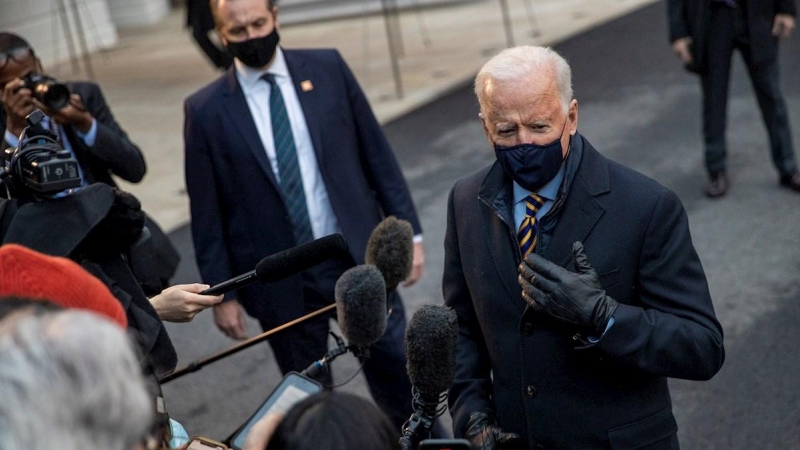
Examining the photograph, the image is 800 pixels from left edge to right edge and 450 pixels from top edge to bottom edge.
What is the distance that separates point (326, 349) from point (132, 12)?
18582 mm

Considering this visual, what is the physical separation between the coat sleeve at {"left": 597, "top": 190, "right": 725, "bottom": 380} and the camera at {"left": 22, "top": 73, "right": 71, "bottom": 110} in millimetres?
2653

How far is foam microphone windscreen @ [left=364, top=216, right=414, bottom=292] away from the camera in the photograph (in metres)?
3.41

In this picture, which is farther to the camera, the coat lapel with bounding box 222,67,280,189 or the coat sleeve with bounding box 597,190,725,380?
the coat lapel with bounding box 222,67,280,189

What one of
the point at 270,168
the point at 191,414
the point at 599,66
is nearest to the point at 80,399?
the point at 270,168

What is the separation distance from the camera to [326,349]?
475cm

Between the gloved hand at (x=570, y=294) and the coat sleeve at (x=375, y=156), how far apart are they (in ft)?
6.55

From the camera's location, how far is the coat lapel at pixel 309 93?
4.62 m

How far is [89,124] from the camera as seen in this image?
15.4 feet

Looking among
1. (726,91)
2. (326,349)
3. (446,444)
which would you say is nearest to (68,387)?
(446,444)

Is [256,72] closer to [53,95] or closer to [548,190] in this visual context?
[53,95]

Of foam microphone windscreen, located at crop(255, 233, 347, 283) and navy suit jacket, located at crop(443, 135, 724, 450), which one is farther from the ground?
foam microphone windscreen, located at crop(255, 233, 347, 283)

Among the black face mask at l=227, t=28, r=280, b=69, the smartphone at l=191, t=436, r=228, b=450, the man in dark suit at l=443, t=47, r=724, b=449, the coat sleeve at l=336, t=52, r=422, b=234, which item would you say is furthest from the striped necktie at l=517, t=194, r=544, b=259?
the black face mask at l=227, t=28, r=280, b=69

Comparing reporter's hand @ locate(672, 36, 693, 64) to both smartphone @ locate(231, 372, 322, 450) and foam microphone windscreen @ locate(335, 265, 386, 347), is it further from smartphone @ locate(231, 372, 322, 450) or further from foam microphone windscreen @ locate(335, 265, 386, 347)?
smartphone @ locate(231, 372, 322, 450)

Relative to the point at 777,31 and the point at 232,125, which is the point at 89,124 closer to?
the point at 232,125
